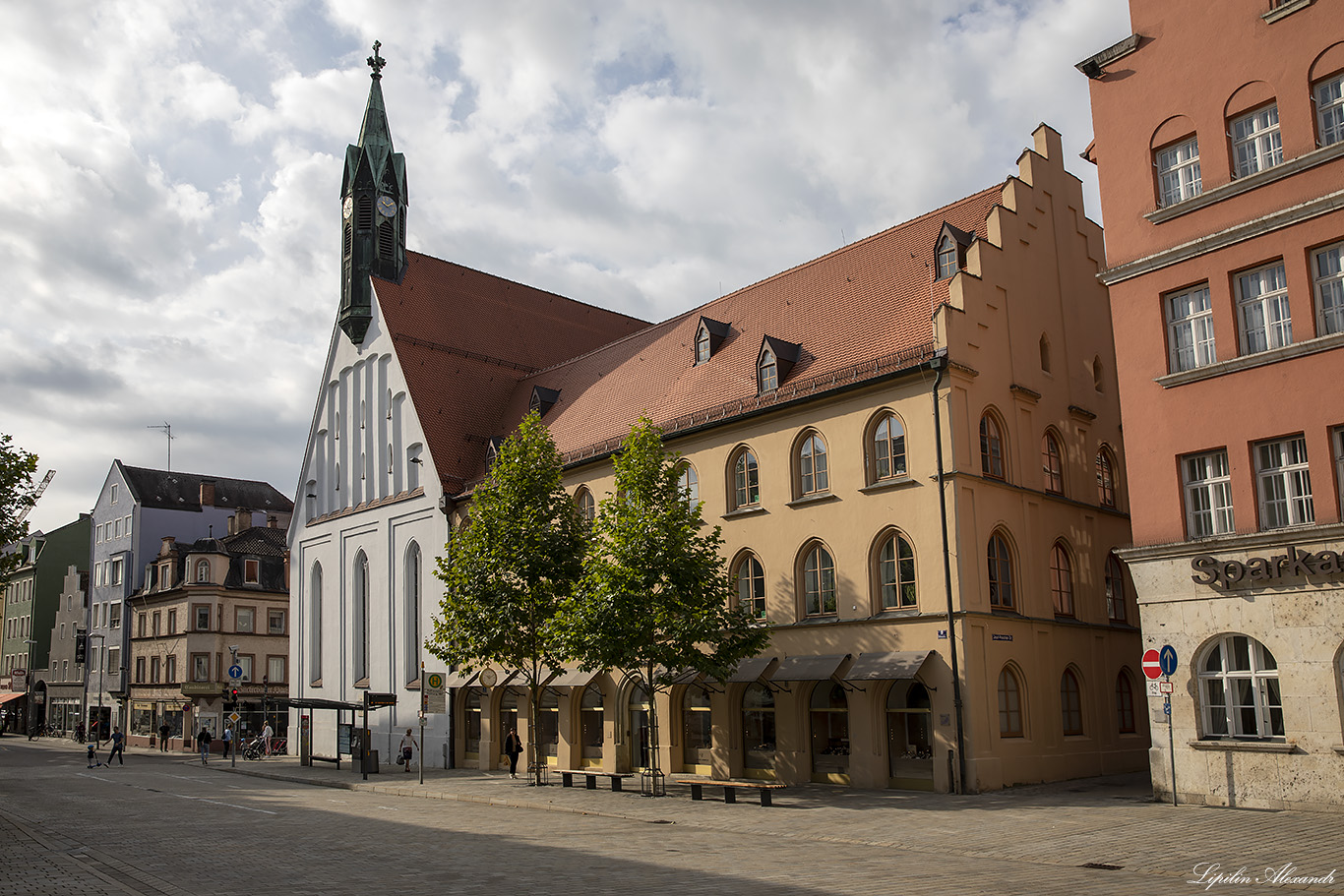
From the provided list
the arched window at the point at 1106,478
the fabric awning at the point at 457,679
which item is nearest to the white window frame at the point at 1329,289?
the arched window at the point at 1106,478

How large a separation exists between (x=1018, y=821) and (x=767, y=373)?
15.5 meters

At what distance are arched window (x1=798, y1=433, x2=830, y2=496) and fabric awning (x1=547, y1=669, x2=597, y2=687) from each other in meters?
9.39

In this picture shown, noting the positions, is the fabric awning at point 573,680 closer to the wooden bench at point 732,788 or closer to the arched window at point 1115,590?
the wooden bench at point 732,788

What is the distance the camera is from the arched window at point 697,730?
106 feet

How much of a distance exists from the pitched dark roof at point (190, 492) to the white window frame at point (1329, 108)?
75.3 m

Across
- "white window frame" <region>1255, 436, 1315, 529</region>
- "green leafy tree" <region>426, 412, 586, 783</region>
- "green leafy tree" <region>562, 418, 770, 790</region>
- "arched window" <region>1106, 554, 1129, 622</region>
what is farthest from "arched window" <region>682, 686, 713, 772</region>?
"white window frame" <region>1255, 436, 1315, 529</region>

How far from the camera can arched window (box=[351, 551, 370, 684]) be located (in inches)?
1868

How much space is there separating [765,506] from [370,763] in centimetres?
1744

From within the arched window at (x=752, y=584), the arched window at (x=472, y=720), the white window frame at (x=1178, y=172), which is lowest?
the arched window at (x=472, y=720)

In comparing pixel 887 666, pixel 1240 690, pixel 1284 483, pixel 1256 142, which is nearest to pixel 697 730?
pixel 887 666

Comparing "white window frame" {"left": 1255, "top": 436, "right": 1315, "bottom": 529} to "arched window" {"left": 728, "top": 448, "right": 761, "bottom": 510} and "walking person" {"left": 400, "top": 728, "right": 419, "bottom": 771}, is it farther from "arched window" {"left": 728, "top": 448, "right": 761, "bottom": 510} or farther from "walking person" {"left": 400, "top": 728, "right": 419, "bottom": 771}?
"walking person" {"left": 400, "top": 728, "right": 419, "bottom": 771}

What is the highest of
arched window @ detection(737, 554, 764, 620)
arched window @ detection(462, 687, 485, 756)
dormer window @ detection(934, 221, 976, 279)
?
dormer window @ detection(934, 221, 976, 279)

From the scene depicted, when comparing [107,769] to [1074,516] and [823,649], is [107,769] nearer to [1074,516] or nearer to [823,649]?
[823,649]

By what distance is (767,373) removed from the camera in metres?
Result: 32.9
